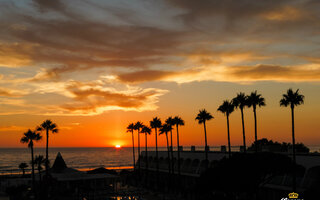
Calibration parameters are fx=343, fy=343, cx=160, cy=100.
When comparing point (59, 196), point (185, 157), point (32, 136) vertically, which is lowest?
point (59, 196)

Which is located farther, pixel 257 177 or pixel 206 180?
pixel 206 180

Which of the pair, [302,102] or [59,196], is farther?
[59,196]

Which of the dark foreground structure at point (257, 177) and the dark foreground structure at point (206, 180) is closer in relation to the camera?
the dark foreground structure at point (257, 177)

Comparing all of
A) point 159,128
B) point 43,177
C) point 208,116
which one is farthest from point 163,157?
point 43,177

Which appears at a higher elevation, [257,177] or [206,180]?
[257,177]

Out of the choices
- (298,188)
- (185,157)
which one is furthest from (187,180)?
(298,188)

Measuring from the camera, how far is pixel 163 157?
83938 millimetres

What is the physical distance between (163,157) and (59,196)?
32.4 metres

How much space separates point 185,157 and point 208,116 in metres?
11.6

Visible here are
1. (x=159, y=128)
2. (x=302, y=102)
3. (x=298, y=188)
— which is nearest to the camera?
(x=298, y=188)

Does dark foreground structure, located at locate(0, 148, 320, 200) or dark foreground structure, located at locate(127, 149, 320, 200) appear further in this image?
dark foreground structure, located at locate(0, 148, 320, 200)

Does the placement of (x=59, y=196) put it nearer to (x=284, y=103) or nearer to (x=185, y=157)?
(x=185, y=157)

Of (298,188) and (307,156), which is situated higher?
(307,156)

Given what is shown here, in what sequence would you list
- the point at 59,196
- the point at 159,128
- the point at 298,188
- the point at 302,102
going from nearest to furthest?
the point at 298,188
the point at 302,102
the point at 59,196
the point at 159,128
